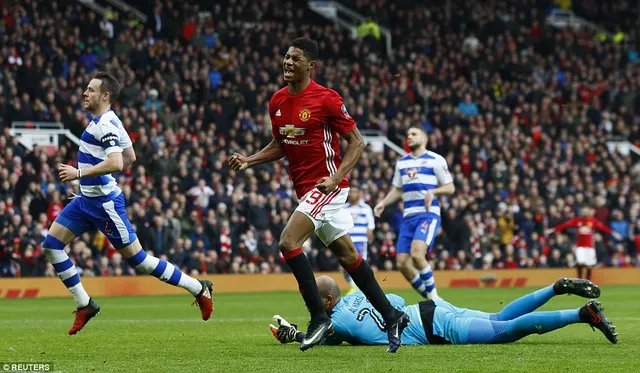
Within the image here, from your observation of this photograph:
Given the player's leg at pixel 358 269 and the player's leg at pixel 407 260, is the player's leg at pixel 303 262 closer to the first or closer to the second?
the player's leg at pixel 358 269

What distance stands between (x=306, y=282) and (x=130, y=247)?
265cm

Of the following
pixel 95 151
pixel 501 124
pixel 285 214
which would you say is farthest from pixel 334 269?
pixel 95 151

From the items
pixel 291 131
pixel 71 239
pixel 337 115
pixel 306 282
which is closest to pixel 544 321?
pixel 306 282

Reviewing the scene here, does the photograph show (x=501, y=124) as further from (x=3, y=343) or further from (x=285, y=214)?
(x=3, y=343)

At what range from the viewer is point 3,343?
37.7 ft

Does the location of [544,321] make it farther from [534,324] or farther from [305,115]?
[305,115]

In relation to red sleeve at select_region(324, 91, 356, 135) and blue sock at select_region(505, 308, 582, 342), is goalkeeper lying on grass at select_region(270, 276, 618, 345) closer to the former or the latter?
blue sock at select_region(505, 308, 582, 342)

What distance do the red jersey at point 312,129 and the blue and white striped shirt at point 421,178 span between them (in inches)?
278

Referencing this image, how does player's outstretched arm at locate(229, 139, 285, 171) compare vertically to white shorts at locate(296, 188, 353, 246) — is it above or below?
above

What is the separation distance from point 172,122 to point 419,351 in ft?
64.4

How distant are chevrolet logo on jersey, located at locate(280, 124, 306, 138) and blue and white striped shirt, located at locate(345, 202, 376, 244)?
11.0 meters

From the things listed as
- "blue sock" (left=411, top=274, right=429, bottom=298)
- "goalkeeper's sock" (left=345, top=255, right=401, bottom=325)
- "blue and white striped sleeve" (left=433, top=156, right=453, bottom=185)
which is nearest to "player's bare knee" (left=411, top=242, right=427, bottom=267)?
"blue sock" (left=411, top=274, right=429, bottom=298)

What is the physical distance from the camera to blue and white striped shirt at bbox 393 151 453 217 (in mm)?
17703

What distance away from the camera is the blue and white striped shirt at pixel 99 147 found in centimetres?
1184
